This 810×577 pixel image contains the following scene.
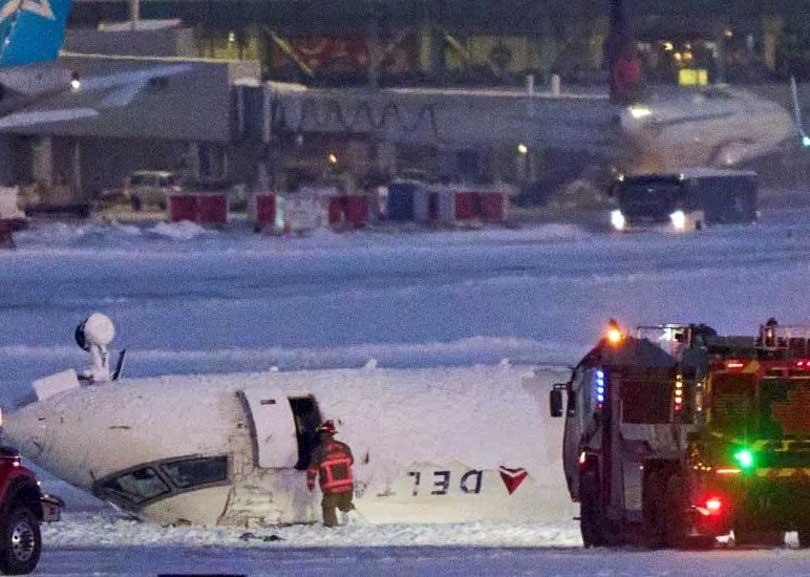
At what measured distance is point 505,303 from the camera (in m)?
36.2

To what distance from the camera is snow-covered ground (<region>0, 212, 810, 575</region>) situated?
14703 mm

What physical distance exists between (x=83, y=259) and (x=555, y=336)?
53.8 feet

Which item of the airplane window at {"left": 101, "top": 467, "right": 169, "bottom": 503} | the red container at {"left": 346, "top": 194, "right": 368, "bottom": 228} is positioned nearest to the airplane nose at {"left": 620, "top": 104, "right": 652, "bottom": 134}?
the red container at {"left": 346, "top": 194, "right": 368, "bottom": 228}

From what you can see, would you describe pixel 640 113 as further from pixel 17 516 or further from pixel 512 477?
pixel 17 516

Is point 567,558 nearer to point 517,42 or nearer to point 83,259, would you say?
point 83,259

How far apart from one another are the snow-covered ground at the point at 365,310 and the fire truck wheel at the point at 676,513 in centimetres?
90

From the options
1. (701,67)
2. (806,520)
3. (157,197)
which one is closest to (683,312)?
(806,520)

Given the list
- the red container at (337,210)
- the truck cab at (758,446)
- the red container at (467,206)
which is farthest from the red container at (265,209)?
the truck cab at (758,446)

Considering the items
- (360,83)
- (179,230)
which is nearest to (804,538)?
(179,230)

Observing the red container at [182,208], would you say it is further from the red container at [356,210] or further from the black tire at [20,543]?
the black tire at [20,543]

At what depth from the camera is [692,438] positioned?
15031 millimetres

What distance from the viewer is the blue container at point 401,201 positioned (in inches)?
2388

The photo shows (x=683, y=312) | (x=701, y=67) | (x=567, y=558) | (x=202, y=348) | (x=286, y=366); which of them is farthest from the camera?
(x=701, y=67)

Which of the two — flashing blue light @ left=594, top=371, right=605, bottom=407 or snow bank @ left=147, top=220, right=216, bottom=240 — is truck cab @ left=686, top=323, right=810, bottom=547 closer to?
flashing blue light @ left=594, top=371, right=605, bottom=407
